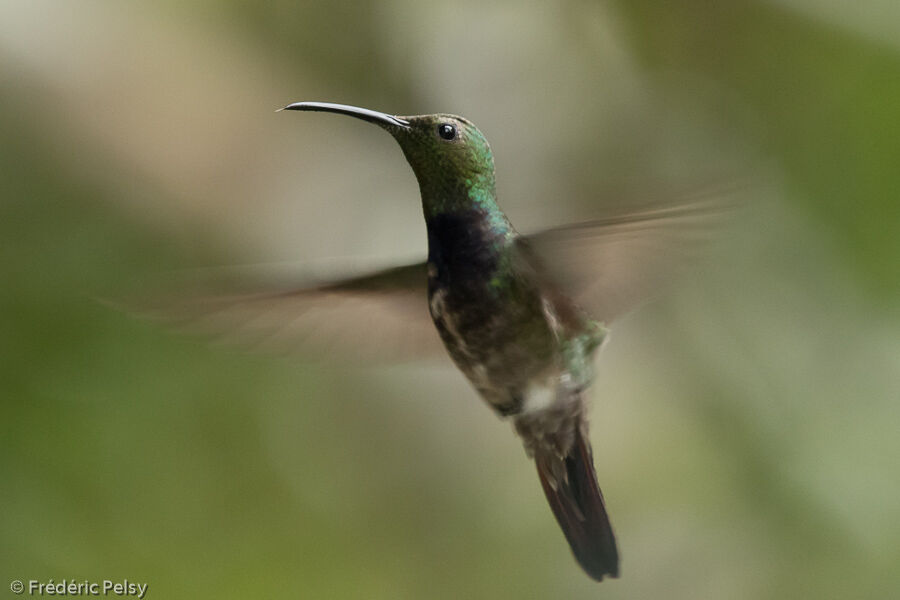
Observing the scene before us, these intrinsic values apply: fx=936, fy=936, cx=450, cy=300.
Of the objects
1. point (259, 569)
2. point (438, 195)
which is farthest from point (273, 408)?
point (438, 195)

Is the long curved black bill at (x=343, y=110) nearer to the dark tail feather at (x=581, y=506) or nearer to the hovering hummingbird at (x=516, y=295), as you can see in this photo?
the hovering hummingbird at (x=516, y=295)

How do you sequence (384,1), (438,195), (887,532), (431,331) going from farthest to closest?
(384,1) → (887,532) → (431,331) → (438,195)

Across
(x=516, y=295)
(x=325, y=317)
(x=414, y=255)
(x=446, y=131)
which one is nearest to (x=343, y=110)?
(x=446, y=131)

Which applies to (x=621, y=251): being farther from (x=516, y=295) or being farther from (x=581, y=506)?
(x=581, y=506)

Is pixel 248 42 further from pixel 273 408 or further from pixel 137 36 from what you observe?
pixel 273 408

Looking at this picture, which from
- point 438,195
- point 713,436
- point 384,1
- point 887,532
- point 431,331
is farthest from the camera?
point 384,1

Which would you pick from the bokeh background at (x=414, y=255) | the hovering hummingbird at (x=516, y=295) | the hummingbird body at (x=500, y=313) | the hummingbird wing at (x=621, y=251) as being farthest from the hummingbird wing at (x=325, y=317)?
the bokeh background at (x=414, y=255)

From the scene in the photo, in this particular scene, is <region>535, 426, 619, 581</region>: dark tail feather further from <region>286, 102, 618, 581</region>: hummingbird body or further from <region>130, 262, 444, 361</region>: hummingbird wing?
<region>130, 262, 444, 361</region>: hummingbird wing

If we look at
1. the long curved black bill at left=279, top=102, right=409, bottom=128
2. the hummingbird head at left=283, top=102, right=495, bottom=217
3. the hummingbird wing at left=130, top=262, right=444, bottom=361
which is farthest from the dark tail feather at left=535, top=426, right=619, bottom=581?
the long curved black bill at left=279, top=102, right=409, bottom=128
